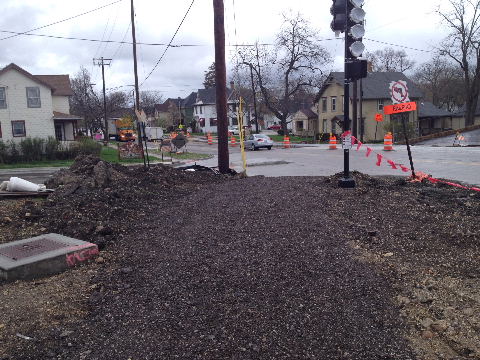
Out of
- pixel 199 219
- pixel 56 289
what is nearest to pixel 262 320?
pixel 56 289

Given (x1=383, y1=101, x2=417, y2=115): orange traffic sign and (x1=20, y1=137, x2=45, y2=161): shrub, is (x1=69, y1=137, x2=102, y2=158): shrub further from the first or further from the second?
(x1=383, y1=101, x2=417, y2=115): orange traffic sign

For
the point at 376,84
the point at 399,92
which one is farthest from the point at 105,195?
the point at 376,84

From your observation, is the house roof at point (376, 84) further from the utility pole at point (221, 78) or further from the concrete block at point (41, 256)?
the concrete block at point (41, 256)

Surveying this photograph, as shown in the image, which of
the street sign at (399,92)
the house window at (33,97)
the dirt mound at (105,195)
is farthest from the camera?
the house window at (33,97)

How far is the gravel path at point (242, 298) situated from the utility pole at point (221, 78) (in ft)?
26.7

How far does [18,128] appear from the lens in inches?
1398

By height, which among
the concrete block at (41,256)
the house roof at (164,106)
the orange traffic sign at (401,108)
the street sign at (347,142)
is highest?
the house roof at (164,106)

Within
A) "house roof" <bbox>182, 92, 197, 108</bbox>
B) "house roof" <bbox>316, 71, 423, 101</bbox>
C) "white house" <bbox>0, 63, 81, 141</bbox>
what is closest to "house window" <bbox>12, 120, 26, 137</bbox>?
"white house" <bbox>0, 63, 81, 141</bbox>

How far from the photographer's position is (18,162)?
28812 mm

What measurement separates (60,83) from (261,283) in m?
45.6

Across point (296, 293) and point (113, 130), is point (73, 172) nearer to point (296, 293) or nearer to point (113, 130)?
point (296, 293)

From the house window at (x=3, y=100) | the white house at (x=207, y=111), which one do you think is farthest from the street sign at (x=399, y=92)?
the white house at (x=207, y=111)

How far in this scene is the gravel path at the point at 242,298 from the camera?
134 inches

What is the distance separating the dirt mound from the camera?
23.2ft
